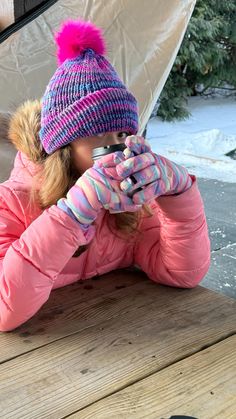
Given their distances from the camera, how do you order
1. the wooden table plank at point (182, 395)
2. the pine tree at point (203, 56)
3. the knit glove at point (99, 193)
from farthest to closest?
the pine tree at point (203, 56) < the knit glove at point (99, 193) < the wooden table plank at point (182, 395)

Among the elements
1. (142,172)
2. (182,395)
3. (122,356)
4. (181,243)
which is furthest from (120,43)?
(182,395)

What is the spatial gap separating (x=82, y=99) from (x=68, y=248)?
34 centimetres

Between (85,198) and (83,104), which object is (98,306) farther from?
(83,104)

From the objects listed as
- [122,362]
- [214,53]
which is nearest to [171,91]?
[214,53]

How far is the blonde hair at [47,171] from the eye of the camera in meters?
1.15

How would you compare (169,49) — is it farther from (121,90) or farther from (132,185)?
(132,185)

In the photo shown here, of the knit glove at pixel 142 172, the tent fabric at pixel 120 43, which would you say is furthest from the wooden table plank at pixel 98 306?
the tent fabric at pixel 120 43

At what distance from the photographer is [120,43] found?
2.13m

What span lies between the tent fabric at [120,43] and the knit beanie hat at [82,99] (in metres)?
0.84

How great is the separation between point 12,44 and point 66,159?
3.58ft

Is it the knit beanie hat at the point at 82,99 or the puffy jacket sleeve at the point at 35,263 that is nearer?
the puffy jacket sleeve at the point at 35,263

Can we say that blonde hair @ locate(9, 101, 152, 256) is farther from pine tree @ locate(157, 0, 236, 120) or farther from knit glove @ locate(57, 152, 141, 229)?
pine tree @ locate(157, 0, 236, 120)

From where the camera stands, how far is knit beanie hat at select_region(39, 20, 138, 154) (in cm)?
113

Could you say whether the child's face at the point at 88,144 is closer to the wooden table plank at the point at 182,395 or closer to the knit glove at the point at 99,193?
the knit glove at the point at 99,193
